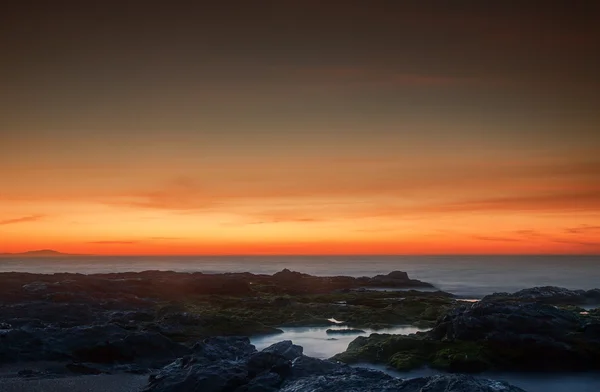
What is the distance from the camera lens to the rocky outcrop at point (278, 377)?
1169cm

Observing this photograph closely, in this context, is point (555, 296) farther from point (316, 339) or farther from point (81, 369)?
point (81, 369)

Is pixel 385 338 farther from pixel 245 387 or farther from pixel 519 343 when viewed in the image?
pixel 245 387

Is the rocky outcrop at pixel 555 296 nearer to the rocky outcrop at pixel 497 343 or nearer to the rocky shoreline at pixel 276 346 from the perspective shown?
the rocky shoreline at pixel 276 346

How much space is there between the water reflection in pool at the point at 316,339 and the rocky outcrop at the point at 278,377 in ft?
24.9

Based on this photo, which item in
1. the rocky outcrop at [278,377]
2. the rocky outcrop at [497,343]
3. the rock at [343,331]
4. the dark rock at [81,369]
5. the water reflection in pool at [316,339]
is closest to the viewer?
the rocky outcrop at [278,377]

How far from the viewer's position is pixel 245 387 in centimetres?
1270

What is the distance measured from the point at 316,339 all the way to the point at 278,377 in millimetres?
12304

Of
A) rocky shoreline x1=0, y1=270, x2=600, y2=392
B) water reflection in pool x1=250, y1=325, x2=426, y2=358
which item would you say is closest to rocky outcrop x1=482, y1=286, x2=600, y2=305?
rocky shoreline x1=0, y1=270, x2=600, y2=392

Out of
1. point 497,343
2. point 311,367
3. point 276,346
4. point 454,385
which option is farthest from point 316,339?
point 454,385

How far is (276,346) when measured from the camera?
15094 millimetres

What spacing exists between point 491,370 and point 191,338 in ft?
40.4

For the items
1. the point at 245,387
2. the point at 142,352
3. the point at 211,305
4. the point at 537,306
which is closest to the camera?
the point at 245,387

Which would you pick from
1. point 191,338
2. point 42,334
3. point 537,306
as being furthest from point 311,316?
point 42,334

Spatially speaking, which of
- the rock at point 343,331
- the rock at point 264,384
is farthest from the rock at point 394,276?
the rock at point 264,384
